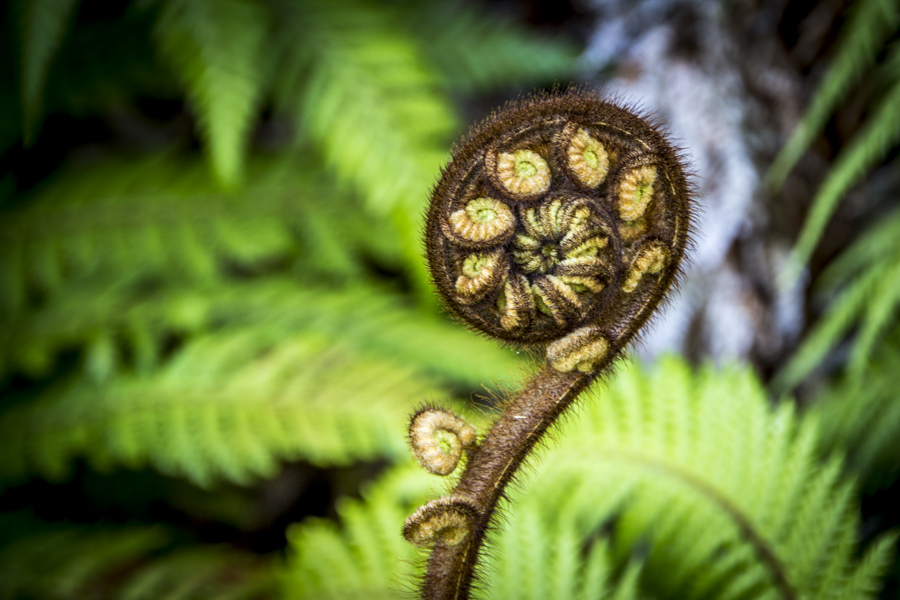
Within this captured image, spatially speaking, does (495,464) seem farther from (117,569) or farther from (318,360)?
(117,569)

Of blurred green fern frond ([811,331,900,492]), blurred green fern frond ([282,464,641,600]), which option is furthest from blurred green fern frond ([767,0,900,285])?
blurred green fern frond ([282,464,641,600])

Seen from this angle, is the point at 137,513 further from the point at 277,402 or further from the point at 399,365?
the point at 399,365

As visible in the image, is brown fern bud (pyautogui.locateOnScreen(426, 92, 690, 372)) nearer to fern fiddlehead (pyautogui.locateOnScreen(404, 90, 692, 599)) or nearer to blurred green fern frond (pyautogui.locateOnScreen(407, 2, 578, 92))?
fern fiddlehead (pyautogui.locateOnScreen(404, 90, 692, 599))

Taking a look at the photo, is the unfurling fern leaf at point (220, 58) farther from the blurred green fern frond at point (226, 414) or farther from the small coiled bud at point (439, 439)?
the small coiled bud at point (439, 439)

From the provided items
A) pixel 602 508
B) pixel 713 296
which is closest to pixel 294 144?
pixel 713 296

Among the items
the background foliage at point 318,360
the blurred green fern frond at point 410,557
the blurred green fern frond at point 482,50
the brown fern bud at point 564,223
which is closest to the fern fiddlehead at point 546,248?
the brown fern bud at point 564,223

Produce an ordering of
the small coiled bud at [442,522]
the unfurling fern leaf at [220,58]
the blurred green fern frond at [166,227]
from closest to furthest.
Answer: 1. the small coiled bud at [442,522]
2. the unfurling fern leaf at [220,58]
3. the blurred green fern frond at [166,227]
